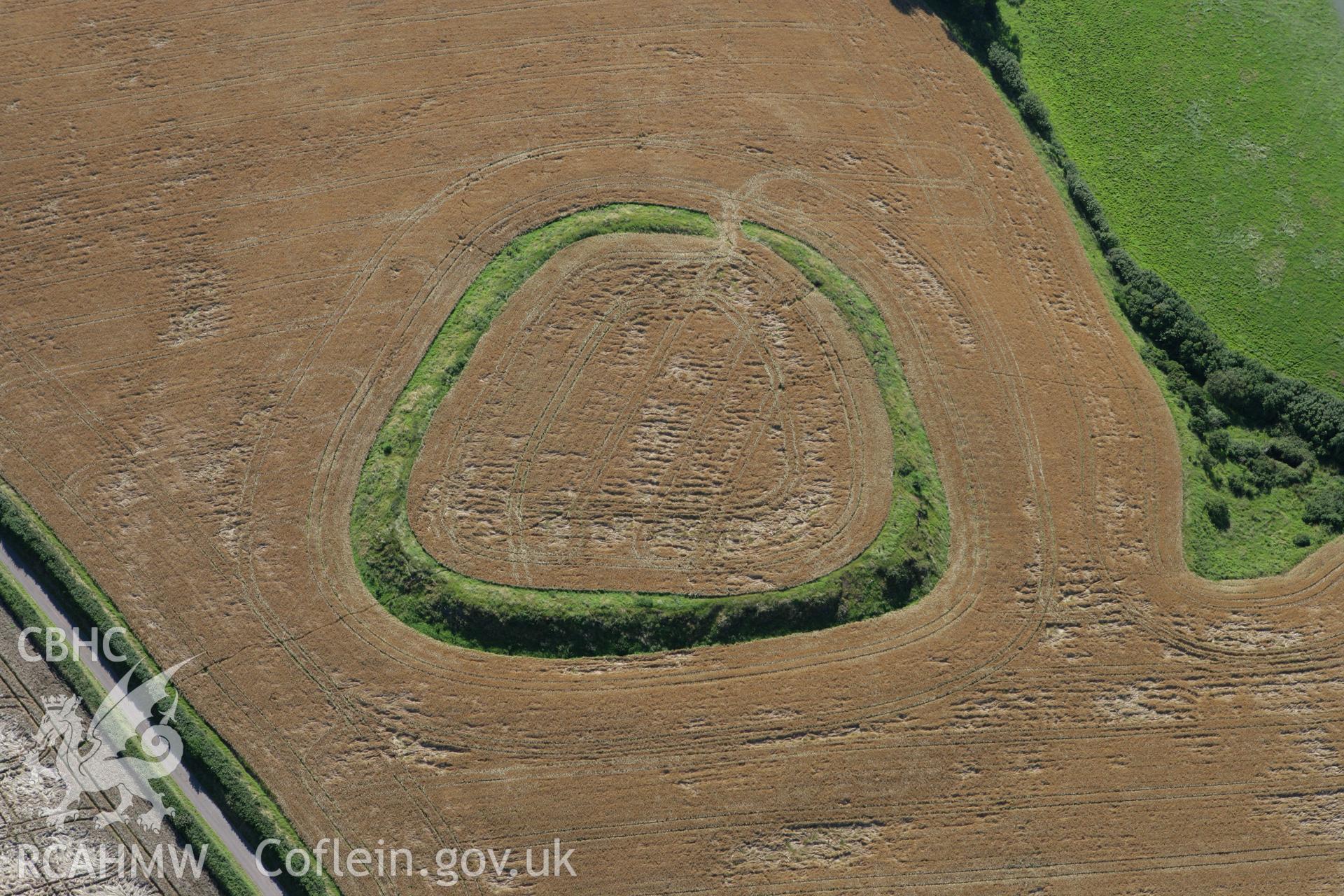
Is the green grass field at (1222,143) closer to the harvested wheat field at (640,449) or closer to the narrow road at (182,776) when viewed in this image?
the harvested wheat field at (640,449)

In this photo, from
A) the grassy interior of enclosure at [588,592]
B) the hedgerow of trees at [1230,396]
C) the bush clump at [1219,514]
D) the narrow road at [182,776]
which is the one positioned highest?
the hedgerow of trees at [1230,396]

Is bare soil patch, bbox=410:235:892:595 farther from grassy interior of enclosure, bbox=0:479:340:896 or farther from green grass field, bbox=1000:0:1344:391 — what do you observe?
green grass field, bbox=1000:0:1344:391

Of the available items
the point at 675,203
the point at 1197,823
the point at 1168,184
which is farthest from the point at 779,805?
the point at 1168,184

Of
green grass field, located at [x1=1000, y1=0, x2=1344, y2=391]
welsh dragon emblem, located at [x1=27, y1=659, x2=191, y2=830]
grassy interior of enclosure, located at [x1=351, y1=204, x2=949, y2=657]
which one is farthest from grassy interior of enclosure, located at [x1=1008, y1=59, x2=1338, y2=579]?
welsh dragon emblem, located at [x1=27, y1=659, x2=191, y2=830]

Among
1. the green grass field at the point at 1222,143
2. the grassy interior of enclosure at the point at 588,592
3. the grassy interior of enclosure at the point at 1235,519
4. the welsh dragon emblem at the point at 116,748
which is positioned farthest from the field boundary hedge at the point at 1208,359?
the welsh dragon emblem at the point at 116,748

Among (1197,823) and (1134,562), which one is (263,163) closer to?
(1134,562)
